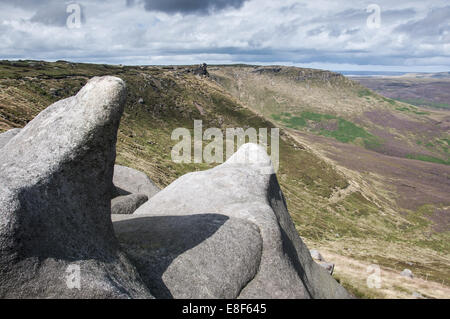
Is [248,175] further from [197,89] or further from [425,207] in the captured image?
[197,89]

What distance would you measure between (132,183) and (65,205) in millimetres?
16914

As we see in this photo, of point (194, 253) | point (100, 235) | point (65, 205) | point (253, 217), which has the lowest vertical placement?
point (194, 253)

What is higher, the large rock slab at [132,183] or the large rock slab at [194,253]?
the large rock slab at [194,253]

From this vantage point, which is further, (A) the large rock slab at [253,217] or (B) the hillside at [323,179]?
(B) the hillside at [323,179]

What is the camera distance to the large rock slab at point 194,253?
32.9 ft

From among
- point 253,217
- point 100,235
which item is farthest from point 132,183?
point 100,235

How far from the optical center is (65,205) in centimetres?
855

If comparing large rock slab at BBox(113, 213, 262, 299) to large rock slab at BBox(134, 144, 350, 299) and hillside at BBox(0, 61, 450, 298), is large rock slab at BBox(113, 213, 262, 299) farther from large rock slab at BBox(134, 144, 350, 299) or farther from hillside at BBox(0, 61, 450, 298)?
hillside at BBox(0, 61, 450, 298)

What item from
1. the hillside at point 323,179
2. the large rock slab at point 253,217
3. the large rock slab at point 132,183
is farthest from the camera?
the hillside at point 323,179

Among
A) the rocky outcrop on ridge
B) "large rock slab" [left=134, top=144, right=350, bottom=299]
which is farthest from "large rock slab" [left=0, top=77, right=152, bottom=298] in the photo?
"large rock slab" [left=134, top=144, right=350, bottom=299]

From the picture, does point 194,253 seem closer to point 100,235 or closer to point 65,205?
point 100,235

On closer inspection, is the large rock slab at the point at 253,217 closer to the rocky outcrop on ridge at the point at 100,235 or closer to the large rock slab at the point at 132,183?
the rocky outcrop on ridge at the point at 100,235

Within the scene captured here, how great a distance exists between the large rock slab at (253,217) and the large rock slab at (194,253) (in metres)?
0.05

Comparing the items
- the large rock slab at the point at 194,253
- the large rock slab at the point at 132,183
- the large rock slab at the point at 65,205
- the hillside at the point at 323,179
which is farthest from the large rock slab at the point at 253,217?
the hillside at the point at 323,179
